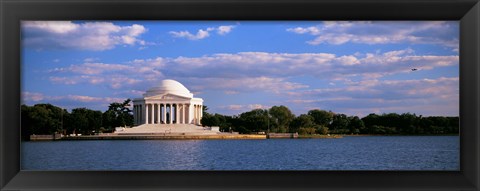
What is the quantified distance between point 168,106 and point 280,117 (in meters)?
13.9

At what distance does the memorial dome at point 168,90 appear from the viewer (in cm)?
3462

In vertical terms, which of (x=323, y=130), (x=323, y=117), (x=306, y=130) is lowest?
(x=306, y=130)

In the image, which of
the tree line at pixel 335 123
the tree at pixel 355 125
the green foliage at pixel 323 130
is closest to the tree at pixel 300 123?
the tree line at pixel 335 123

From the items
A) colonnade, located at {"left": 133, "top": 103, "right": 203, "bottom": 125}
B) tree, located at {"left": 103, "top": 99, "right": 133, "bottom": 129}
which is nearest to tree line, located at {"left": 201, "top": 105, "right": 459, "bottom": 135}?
tree, located at {"left": 103, "top": 99, "right": 133, "bottom": 129}

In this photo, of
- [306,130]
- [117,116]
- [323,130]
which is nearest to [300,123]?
[306,130]

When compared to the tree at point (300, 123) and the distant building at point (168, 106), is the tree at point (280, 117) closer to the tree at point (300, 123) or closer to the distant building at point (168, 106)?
the tree at point (300, 123)

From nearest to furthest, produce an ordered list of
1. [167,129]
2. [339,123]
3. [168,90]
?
[339,123] → [167,129] → [168,90]

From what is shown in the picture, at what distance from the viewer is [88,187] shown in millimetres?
2879

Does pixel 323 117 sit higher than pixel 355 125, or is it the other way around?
pixel 323 117

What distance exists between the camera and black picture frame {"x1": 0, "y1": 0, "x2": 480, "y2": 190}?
2799 mm

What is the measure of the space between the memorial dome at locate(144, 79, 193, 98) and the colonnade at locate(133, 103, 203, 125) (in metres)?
0.69

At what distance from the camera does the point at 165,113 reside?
115ft

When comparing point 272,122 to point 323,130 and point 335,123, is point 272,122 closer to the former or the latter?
point 323,130

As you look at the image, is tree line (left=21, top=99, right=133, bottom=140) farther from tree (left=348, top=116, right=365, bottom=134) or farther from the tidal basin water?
tree (left=348, top=116, right=365, bottom=134)
